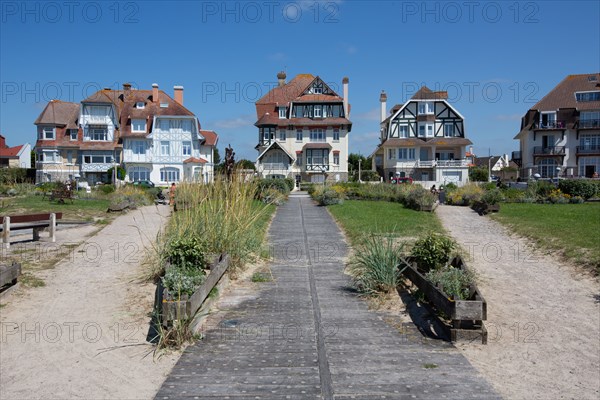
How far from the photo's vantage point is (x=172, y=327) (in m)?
6.56

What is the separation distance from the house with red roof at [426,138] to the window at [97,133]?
28.2 metres

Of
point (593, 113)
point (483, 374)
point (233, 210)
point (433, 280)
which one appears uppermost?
point (593, 113)

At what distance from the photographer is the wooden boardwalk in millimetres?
5273

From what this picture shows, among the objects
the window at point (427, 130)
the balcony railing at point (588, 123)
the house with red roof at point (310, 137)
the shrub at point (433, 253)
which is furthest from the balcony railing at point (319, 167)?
the shrub at point (433, 253)

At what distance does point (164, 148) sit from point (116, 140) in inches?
191

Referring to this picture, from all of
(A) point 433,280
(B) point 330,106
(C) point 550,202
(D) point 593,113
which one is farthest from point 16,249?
(D) point 593,113

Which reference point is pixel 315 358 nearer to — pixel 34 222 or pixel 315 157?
pixel 34 222

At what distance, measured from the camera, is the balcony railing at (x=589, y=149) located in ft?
183

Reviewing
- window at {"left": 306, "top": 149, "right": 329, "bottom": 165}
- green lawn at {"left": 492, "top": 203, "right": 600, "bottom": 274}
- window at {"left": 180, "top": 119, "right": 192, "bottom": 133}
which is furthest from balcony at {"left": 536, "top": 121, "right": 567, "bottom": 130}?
green lawn at {"left": 492, "top": 203, "right": 600, "bottom": 274}

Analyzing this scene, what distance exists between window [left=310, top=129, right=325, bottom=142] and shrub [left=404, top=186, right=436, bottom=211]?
98.0 ft

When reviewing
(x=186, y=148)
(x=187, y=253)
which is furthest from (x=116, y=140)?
(x=187, y=253)

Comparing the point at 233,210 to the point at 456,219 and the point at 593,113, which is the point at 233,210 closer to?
the point at 456,219

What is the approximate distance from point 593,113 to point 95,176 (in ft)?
165

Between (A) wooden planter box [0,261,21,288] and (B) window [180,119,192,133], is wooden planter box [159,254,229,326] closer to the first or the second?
(A) wooden planter box [0,261,21,288]
